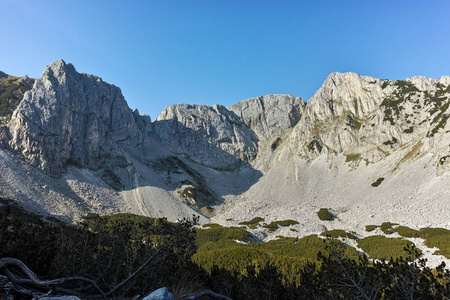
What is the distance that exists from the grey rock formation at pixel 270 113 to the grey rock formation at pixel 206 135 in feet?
21.4

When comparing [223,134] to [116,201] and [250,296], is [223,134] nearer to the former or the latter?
[116,201]

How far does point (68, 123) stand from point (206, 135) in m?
58.8

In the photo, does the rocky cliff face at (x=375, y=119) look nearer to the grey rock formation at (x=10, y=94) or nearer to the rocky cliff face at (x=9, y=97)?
the rocky cliff face at (x=9, y=97)

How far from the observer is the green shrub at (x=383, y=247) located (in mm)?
27842

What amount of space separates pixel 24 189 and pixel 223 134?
3262 inches

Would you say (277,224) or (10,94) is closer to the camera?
(277,224)

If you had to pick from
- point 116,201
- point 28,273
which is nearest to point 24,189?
point 116,201

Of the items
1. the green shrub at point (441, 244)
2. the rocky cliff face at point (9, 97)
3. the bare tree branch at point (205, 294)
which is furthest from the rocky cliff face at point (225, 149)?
the bare tree branch at point (205, 294)

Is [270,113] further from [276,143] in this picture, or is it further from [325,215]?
[325,215]

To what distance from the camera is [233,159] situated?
113625 millimetres

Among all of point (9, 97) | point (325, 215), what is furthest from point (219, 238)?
point (9, 97)

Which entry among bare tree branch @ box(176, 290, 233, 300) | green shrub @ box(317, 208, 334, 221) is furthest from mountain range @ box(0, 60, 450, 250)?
bare tree branch @ box(176, 290, 233, 300)

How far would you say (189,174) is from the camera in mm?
90875

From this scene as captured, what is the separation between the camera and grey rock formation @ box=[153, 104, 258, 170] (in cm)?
11169
